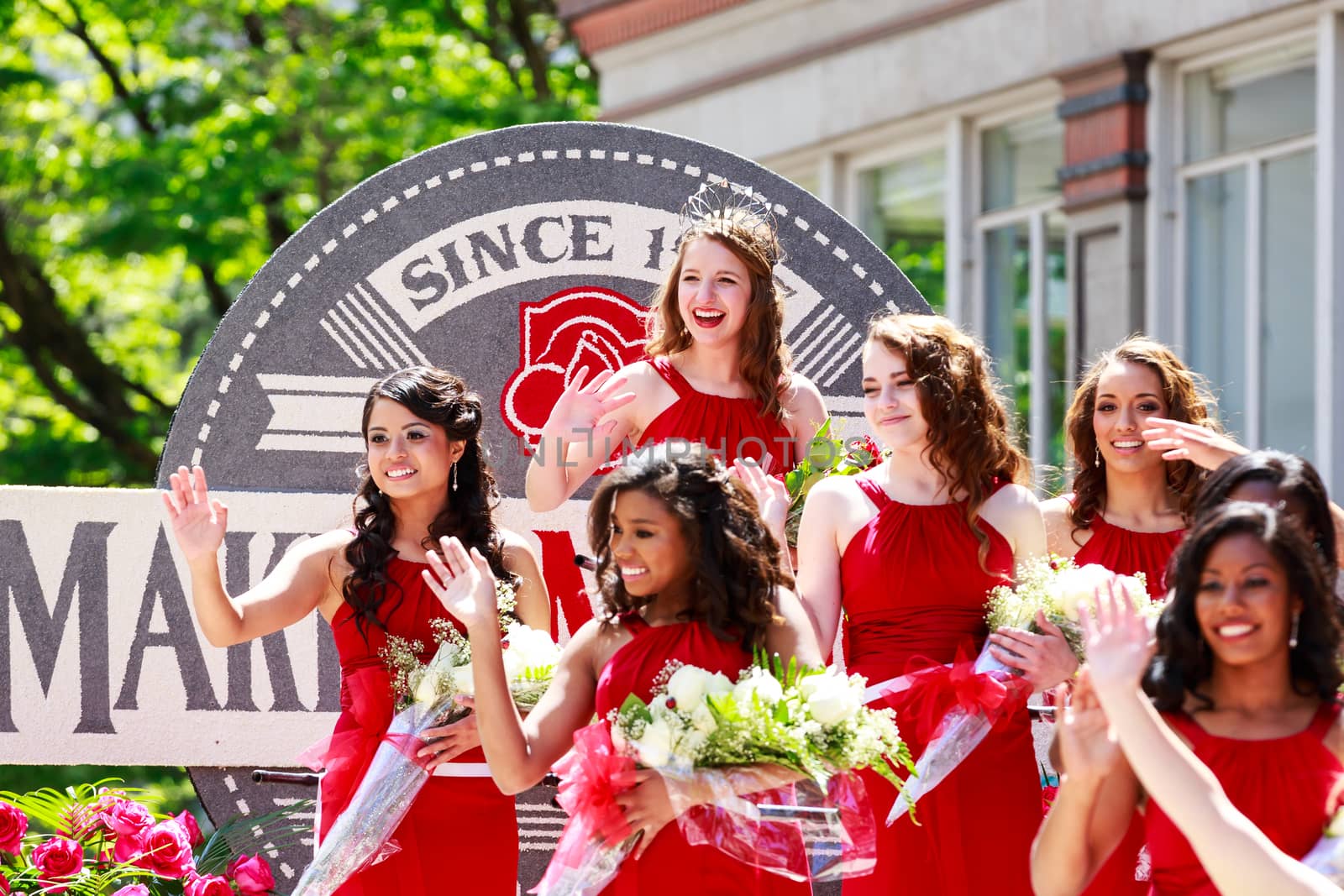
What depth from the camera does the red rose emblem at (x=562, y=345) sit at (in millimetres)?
6738

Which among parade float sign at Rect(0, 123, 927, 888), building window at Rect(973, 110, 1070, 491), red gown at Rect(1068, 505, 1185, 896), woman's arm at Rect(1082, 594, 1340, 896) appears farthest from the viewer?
building window at Rect(973, 110, 1070, 491)

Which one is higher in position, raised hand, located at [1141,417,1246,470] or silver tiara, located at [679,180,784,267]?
silver tiara, located at [679,180,784,267]

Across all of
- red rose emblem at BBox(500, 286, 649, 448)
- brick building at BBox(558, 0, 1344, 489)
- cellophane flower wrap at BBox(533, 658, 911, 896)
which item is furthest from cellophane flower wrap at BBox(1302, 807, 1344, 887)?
brick building at BBox(558, 0, 1344, 489)

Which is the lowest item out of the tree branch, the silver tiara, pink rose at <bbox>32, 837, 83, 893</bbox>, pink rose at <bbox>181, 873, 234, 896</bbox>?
pink rose at <bbox>181, 873, 234, 896</bbox>

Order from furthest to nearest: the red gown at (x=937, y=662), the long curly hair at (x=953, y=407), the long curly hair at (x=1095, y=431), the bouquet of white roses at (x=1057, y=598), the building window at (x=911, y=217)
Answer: the building window at (x=911, y=217), the long curly hair at (x=1095, y=431), the long curly hair at (x=953, y=407), the red gown at (x=937, y=662), the bouquet of white roses at (x=1057, y=598)

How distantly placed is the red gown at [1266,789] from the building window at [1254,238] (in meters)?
6.91

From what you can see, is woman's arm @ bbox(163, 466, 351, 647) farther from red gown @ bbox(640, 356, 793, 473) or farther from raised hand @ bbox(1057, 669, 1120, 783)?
raised hand @ bbox(1057, 669, 1120, 783)

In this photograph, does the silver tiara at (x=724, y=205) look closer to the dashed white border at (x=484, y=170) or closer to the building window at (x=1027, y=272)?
the dashed white border at (x=484, y=170)

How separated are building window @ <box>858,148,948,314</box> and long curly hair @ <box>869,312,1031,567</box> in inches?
303

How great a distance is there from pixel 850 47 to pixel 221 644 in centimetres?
850

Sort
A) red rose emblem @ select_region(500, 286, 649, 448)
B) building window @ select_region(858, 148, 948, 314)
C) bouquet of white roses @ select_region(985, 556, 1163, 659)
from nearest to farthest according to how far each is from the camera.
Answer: bouquet of white roses @ select_region(985, 556, 1163, 659) < red rose emblem @ select_region(500, 286, 649, 448) < building window @ select_region(858, 148, 948, 314)

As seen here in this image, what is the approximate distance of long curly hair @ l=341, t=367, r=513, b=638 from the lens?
4.93m

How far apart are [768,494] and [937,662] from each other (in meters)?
0.57

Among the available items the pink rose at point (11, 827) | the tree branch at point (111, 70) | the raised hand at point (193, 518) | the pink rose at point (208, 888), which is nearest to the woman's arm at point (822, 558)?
the raised hand at point (193, 518)
